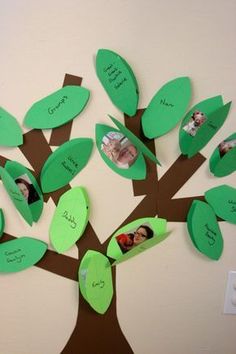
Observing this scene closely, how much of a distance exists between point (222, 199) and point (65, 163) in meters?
0.43

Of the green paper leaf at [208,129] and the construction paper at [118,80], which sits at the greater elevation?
the construction paper at [118,80]

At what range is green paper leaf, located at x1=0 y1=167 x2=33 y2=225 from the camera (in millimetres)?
822

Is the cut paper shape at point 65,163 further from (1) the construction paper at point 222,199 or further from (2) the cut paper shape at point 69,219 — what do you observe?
(1) the construction paper at point 222,199

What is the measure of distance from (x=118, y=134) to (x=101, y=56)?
0.20 m

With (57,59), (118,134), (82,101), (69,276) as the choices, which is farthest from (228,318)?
(57,59)

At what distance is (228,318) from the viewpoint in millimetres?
946

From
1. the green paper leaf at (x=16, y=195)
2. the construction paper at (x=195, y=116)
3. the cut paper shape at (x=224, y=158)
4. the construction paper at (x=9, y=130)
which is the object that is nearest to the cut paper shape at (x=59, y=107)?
the construction paper at (x=9, y=130)

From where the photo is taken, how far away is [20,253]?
0.87m

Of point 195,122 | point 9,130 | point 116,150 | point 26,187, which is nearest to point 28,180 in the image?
point 26,187

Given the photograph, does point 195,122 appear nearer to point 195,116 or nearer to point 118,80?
point 195,116

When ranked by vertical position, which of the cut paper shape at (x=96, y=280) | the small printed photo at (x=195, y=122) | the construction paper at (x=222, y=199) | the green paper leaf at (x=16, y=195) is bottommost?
the cut paper shape at (x=96, y=280)

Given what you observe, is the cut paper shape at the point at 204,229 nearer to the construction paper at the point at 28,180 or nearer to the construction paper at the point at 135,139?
the construction paper at the point at 135,139

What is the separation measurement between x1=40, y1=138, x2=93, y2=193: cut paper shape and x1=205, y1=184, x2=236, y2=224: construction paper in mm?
345

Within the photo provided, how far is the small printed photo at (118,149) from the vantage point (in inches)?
33.6
